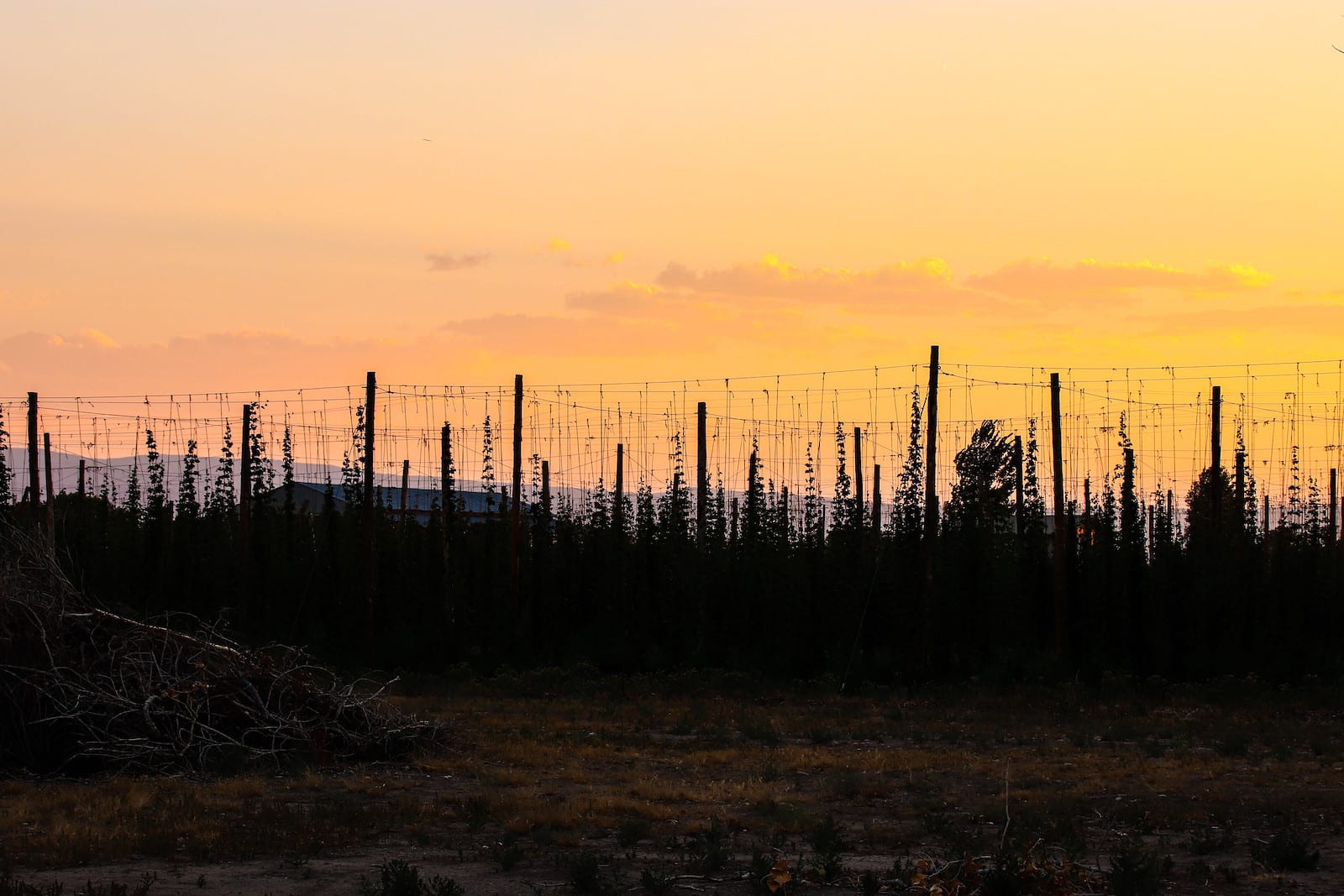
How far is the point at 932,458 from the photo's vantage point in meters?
28.5

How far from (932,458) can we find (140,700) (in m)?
17.5

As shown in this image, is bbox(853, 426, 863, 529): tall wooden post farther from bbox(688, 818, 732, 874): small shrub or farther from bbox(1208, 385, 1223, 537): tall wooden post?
bbox(688, 818, 732, 874): small shrub

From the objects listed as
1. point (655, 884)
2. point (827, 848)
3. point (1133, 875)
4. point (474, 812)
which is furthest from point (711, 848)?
point (1133, 875)

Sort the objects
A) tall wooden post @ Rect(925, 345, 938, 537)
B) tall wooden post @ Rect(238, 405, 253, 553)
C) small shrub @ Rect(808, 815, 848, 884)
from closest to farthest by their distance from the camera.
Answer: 1. small shrub @ Rect(808, 815, 848, 884)
2. tall wooden post @ Rect(925, 345, 938, 537)
3. tall wooden post @ Rect(238, 405, 253, 553)

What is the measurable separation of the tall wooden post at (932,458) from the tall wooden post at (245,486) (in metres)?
18.3

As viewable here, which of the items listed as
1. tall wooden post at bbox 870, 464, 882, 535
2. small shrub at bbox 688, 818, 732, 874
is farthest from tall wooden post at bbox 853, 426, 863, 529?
small shrub at bbox 688, 818, 732, 874

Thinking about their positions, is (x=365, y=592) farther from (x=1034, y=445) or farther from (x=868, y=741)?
(x=1034, y=445)

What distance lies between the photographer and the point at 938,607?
30.0m

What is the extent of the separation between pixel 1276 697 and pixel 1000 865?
18.4 metres

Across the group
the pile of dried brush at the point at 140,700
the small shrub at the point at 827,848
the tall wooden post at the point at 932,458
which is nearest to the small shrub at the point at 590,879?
the small shrub at the point at 827,848

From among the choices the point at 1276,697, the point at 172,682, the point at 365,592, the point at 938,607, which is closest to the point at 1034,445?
the point at 938,607

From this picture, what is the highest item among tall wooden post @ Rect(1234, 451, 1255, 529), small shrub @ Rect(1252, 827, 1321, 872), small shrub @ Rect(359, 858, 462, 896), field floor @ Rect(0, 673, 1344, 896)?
tall wooden post @ Rect(1234, 451, 1255, 529)

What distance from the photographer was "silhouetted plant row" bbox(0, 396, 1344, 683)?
2906cm

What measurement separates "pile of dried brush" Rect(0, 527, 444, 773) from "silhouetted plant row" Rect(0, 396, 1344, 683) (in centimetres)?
1326
